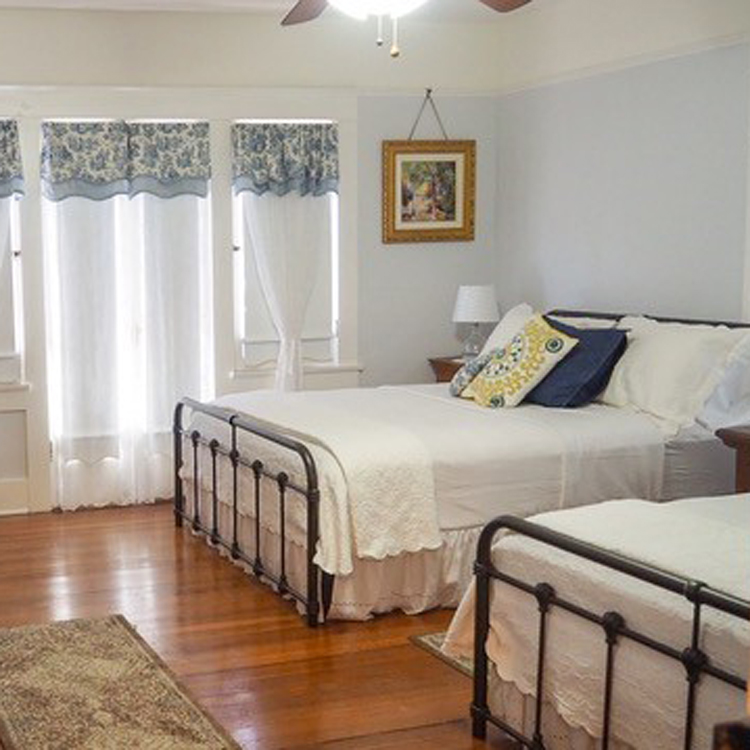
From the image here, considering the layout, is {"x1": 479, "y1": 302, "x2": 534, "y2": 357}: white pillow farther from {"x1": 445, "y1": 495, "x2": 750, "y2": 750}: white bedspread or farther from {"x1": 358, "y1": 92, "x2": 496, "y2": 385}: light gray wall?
{"x1": 445, "y1": 495, "x2": 750, "y2": 750}: white bedspread

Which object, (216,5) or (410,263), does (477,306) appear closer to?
(410,263)

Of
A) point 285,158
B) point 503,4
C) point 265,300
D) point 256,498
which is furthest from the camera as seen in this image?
point 265,300

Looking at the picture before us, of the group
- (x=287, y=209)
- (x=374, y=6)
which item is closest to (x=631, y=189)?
(x=287, y=209)

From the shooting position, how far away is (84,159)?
19.6 ft

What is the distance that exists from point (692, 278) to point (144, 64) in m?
2.91

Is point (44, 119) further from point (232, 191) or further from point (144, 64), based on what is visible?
point (232, 191)

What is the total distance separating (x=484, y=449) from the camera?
434 cm

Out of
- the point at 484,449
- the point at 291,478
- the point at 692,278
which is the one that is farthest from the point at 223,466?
the point at 692,278

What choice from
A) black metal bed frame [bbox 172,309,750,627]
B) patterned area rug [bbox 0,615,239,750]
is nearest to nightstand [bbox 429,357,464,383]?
black metal bed frame [bbox 172,309,750,627]

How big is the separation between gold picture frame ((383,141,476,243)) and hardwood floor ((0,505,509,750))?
216cm

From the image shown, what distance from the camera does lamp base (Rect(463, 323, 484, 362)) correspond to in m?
6.50

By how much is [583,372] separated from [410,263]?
1.93 meters

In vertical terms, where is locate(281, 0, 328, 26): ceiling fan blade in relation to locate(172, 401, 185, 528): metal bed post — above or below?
above

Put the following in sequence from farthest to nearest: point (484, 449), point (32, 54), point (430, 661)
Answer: point (32, 54), point (484, 449), point (430, 661)
